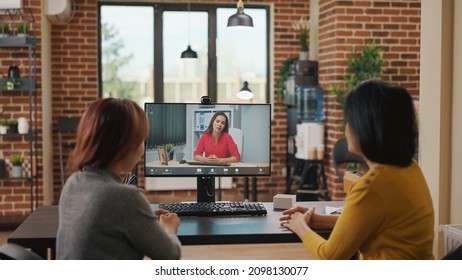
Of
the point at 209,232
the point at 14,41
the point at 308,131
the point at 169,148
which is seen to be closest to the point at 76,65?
the point at 14,41

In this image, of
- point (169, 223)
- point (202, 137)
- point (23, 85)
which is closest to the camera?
point (169, 223)

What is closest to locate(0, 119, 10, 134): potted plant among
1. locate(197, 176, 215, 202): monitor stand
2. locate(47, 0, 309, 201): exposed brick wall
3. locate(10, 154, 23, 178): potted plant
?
locate(10, 154, 23, 178): potted plant

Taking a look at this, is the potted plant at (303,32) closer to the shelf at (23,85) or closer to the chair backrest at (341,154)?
the chair backrest at (341,154)

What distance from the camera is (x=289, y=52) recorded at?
678cm

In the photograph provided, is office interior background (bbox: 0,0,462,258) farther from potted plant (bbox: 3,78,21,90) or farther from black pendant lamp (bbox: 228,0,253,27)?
black pendant lamp (bbox: 228,0,253,27)

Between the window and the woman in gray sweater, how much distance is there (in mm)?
5014

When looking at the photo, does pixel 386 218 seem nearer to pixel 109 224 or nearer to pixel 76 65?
pixel 109 224

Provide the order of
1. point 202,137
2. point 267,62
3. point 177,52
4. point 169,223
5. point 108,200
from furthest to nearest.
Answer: point 267,62, point 177,52, point 202,137, point 169,223, point 108,200

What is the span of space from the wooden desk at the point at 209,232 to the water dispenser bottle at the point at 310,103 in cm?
383

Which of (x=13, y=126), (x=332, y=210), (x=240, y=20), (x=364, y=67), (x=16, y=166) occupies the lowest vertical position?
(x=16, y=166)

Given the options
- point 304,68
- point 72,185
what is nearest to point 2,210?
point 304,68

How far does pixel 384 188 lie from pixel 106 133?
0.74 metres

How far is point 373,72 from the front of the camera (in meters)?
5.70
